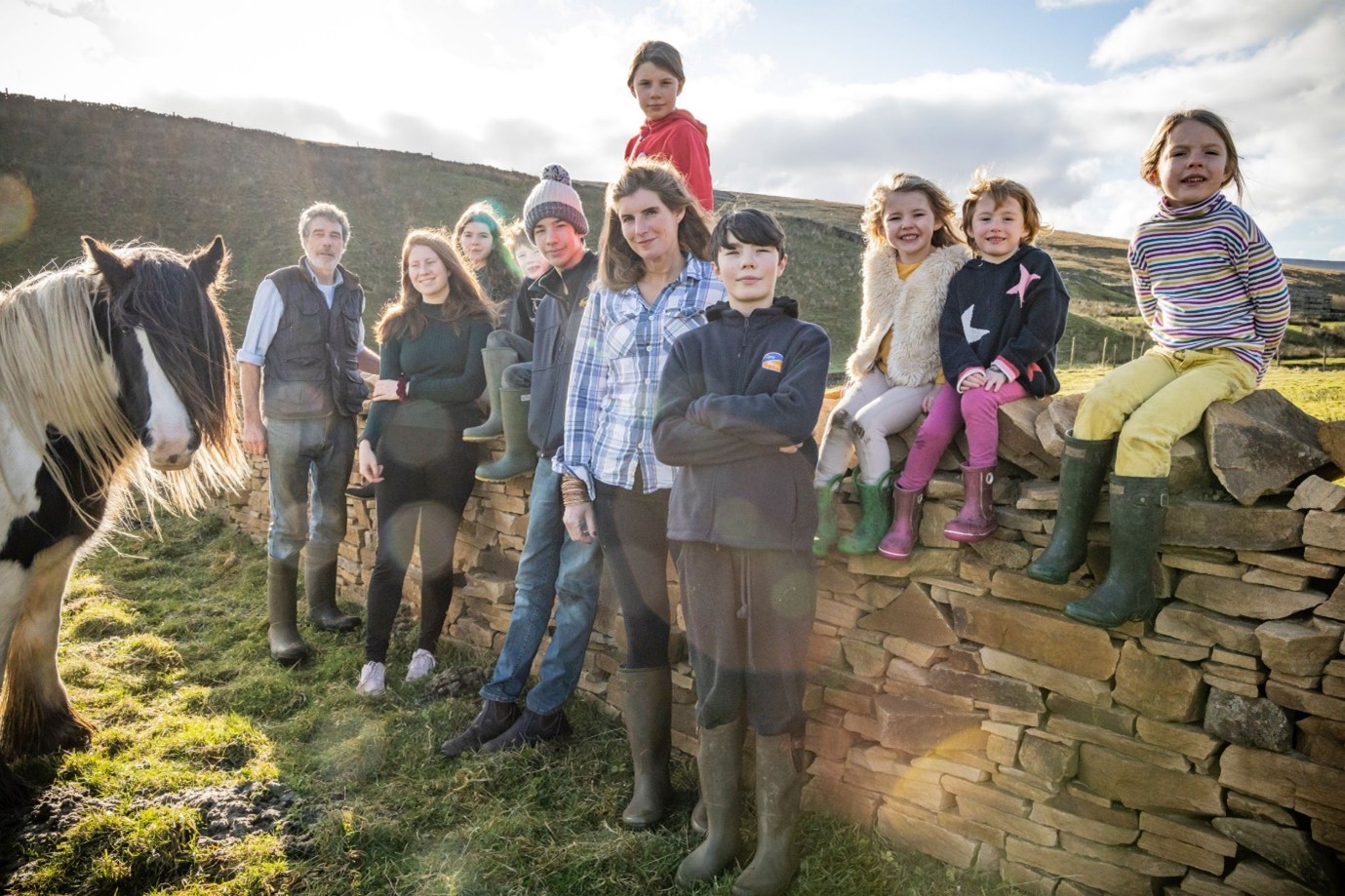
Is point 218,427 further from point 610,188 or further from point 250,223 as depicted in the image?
point 250,223

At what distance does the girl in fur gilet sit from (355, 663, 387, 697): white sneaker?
2.85 m

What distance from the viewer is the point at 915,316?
9.66 ft

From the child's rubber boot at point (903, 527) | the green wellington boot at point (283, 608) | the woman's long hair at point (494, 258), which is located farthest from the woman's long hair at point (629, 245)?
the green wellington boot at point (283, 608)

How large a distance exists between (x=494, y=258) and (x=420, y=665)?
2803 mm

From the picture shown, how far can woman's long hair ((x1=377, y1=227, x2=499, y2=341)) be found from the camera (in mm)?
4406

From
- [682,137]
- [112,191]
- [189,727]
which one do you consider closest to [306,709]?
[189,727]

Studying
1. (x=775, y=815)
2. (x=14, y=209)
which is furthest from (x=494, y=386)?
(x=14, y=209)

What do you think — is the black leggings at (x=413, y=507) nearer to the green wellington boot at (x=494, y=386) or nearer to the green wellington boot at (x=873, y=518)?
the green wellington boot at (x=494, y=386)

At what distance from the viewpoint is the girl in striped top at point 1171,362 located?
89.2 inches

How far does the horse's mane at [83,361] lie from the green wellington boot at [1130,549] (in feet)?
12.6

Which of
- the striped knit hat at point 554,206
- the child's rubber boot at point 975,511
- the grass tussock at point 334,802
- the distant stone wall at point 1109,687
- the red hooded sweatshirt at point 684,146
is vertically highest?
the red hooded sweatshirt at point 684,146

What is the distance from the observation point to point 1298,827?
7.23ft

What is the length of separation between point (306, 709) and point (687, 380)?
3.26 m

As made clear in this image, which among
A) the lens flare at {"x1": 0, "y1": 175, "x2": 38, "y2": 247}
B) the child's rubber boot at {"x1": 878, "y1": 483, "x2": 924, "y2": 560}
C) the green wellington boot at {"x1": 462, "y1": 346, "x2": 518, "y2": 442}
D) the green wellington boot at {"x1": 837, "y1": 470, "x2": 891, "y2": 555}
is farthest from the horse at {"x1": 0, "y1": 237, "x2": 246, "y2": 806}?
the lens flare at {"x1": 0, "y1": 175, "x2": 38, "y2": 247}
